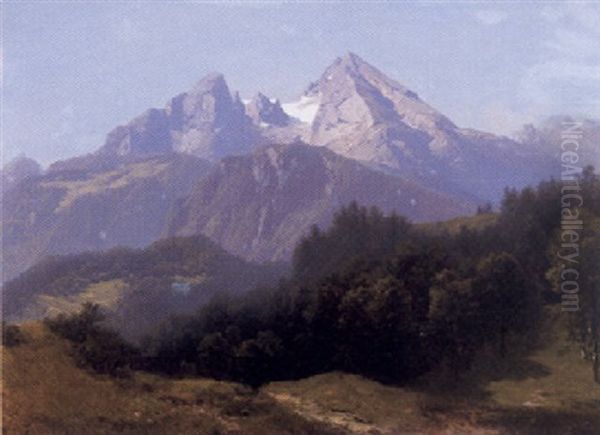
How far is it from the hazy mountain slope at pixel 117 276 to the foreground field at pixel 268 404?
120ft

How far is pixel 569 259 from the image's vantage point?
48250 millimetres

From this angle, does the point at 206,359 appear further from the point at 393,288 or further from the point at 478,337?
the point at 478,337

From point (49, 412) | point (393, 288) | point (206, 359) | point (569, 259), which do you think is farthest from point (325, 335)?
point (49, 412)

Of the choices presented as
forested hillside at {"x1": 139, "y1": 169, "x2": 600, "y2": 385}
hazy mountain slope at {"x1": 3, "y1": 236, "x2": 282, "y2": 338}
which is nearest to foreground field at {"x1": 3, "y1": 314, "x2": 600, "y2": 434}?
forested hillside at {"x1": 139, "y1": 169, "x2": 600, "y2": 385}

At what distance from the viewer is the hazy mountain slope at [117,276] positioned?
8846 centimetres

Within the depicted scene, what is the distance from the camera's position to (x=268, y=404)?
3634 cm

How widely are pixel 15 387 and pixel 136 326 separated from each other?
18.7 metres

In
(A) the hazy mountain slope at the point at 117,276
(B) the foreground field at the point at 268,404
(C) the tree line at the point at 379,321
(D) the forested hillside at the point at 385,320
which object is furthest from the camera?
(A) the hazy mountain slope at the point at 117,276

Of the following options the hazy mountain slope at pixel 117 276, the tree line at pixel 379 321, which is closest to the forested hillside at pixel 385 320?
the tree line at pixel 379 321

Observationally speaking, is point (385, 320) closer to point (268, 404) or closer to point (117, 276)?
point (268, 404)

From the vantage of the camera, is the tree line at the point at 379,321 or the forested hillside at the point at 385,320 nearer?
the tree line at the point at 379,321

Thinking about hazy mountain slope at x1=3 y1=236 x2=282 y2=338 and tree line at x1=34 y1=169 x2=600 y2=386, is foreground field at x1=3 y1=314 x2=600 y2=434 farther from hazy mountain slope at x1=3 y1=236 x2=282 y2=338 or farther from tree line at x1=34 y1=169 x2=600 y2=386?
hazy mountain slope at x1=3 y1=236 x2=282 y2=338

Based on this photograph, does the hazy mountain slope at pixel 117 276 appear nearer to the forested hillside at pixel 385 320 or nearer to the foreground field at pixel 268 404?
the forested hillside at pixel 385 320

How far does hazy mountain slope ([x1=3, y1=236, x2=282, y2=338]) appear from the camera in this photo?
88456mm
